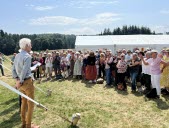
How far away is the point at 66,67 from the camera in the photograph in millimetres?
14547

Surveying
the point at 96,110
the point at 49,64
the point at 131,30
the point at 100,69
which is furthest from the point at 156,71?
the point at 131,30

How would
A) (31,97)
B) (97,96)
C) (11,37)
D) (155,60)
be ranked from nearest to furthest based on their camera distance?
(31,97)
(155,60)
(97,96)
(11,37)

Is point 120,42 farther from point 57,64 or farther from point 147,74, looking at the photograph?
point 147,74

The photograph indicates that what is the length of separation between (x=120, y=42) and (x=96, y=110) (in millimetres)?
13767

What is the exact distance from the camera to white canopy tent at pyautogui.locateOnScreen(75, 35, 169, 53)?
19.9 metres

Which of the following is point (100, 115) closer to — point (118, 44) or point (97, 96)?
point (97, 96)

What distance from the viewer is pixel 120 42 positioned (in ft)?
67.2

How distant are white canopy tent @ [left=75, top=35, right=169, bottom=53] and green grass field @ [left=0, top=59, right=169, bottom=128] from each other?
31.5 ft

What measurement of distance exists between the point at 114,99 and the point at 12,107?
358 centimetres

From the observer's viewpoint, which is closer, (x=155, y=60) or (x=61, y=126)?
(x=61, y=126)

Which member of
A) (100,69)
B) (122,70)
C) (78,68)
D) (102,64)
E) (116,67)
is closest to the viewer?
(122,70)

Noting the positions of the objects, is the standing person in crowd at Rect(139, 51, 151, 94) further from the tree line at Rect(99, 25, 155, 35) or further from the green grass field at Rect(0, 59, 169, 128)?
the tree line at Rect(99, 25, 155, 35)

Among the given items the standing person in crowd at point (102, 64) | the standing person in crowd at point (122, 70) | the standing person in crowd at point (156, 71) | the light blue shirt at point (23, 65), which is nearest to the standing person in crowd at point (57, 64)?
the standing person in crowd at point (102, 64)

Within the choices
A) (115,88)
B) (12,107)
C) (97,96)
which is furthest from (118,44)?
(12,107)
